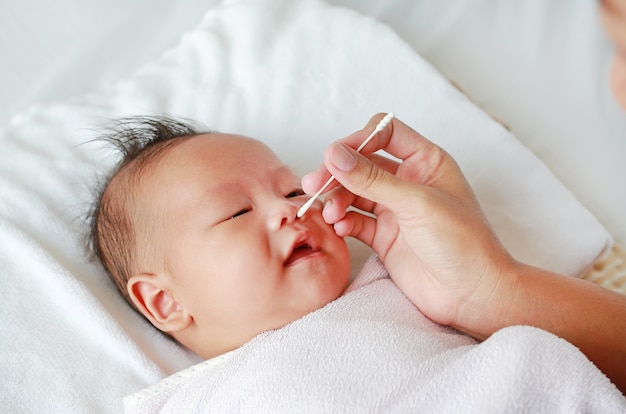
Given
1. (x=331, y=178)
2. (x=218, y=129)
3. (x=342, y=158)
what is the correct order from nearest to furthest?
(x=342, y=158) < (x=331, y=178) < (x=218, y=129)

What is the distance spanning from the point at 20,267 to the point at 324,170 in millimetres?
661

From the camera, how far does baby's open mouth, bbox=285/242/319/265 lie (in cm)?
126

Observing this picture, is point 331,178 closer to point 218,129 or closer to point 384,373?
point 384,373

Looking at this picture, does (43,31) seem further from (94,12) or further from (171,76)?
(171,76)

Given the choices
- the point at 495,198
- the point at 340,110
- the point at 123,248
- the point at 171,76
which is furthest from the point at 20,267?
the point at 495,198

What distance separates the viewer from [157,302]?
1.33 m

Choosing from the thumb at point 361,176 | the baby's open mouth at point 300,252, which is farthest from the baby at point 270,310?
the thumb at point 361,176

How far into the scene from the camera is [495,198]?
1671 mm

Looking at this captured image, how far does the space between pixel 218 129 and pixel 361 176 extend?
2.20ft

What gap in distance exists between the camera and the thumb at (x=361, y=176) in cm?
110

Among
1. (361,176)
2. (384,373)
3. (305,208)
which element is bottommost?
(384,373)

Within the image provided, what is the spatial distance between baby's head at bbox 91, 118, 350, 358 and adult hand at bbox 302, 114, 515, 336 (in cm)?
10

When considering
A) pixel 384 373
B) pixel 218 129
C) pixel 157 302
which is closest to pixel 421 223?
pixel 384 373

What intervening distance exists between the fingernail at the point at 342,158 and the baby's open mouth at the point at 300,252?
0.22m
